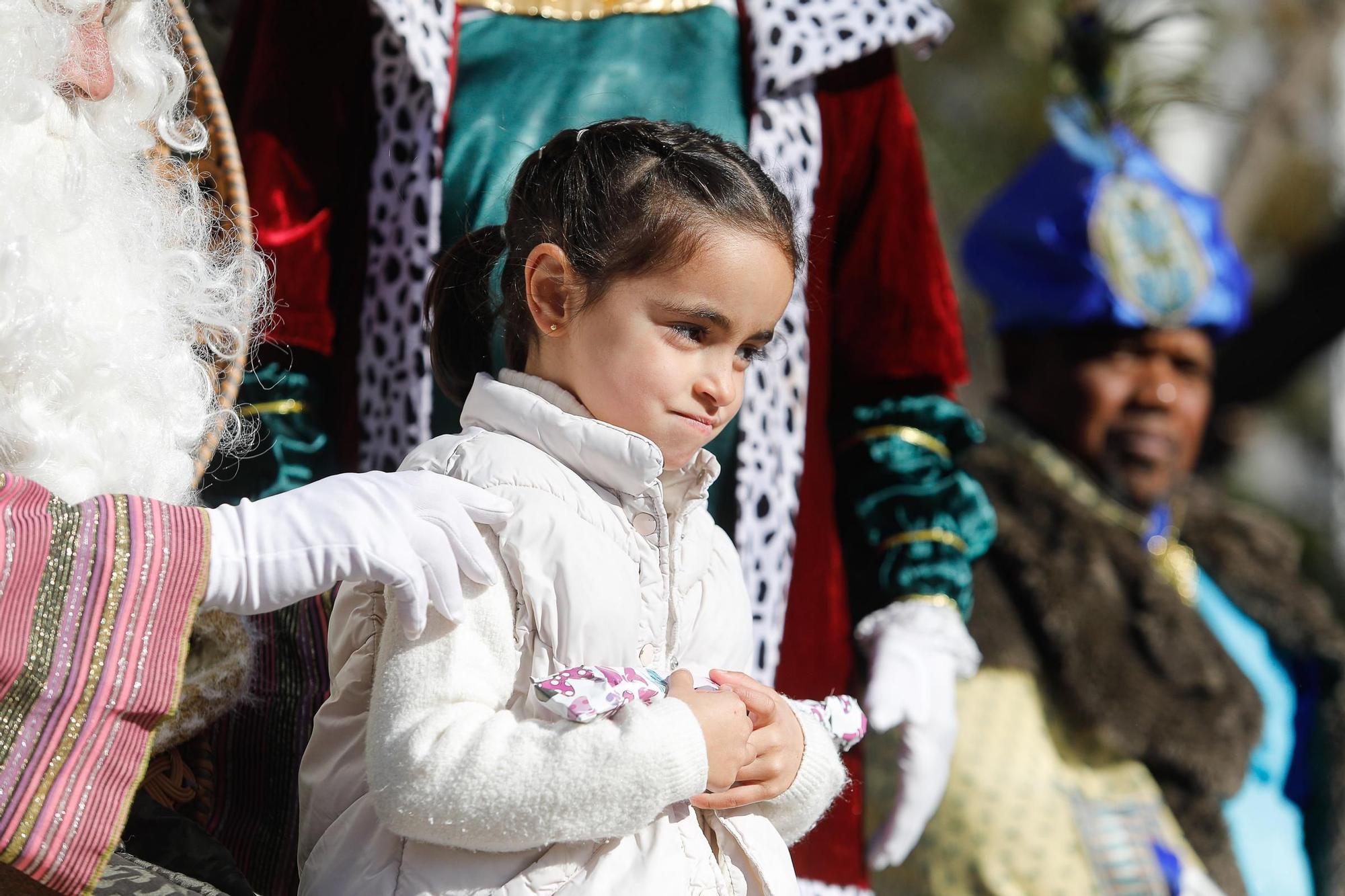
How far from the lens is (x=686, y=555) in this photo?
146cm

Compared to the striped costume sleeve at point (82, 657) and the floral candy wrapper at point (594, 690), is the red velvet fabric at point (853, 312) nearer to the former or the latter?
the floral candy wrapper at point (594, 690)

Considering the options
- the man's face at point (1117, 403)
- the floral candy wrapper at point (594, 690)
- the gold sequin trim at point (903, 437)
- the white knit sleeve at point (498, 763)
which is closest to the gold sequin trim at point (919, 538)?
the gold sequin trim at point (903, 437)

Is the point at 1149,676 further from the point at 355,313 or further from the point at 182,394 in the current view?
the point at 182,394

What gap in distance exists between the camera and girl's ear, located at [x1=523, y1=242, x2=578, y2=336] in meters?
1.43

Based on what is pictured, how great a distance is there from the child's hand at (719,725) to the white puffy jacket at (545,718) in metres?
0.03

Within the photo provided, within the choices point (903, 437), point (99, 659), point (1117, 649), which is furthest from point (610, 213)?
point (1117, 649)

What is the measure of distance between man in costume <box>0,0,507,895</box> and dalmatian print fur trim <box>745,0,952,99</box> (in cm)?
80

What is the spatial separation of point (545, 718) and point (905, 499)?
1.06 m

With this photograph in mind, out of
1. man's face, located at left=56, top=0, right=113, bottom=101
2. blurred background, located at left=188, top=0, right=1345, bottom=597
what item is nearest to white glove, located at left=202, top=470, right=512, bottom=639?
man's face, located at left=56, top=0, right=113, bottom=101

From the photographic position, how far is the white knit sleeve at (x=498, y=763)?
119 centimetres

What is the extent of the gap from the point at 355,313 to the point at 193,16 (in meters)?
0.53

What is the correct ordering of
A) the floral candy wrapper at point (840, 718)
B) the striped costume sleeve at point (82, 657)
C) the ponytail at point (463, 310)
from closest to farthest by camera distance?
the striped costume sleeve at point (82, 657) < the floral candy wrapper at point (840, 718) < the ponytail at point (463, 310)

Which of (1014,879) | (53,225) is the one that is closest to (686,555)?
(53,225)

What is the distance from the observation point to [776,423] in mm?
2031
